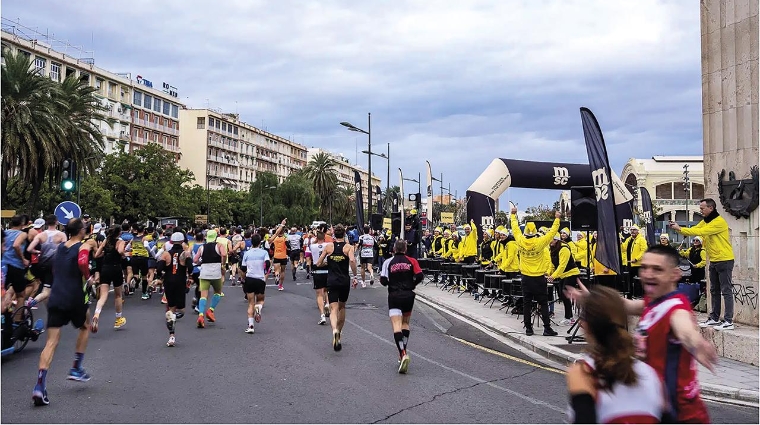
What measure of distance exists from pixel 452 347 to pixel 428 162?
21174 mm

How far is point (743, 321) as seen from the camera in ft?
33.1

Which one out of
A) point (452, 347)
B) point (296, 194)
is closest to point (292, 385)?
point (452, 347)

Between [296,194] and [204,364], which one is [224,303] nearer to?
[204,364]

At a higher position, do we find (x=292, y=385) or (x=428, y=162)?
(x=428, y=162)

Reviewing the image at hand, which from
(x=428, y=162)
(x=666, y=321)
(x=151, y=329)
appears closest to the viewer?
(x=666, y=321)

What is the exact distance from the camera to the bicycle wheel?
28.9 feet

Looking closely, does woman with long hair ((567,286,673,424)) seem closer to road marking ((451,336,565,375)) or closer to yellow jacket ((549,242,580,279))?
road marking ((451,336,565,375))

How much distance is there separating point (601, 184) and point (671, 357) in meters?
7.38

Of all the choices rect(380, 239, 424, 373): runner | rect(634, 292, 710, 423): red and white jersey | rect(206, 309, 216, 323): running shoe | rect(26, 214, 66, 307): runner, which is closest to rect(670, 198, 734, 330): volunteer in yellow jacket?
rect(380, 239, 424, 373): runner

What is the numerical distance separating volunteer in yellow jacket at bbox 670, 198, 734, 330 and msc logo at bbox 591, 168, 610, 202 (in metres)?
1.48

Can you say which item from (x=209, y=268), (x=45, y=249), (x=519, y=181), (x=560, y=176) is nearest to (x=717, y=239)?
(x=209, y=268)

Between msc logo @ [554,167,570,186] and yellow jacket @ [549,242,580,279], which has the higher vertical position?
msc logo @ [554,167,570,186]

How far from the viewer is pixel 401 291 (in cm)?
837

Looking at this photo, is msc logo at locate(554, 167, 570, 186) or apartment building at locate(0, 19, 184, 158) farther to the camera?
apartment building at locate(0, 19, 184, 158)
